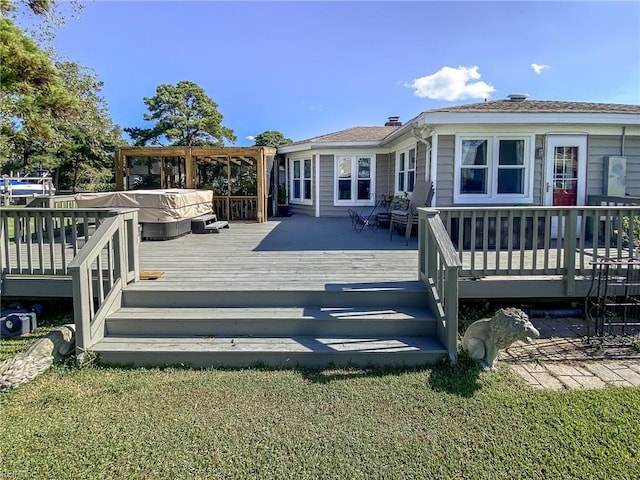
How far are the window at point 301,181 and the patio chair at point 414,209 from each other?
551cm

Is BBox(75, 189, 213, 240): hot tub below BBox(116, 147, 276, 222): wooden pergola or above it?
below

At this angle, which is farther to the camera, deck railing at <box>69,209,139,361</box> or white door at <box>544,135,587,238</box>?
white door at <box>544,135,587,238</box>

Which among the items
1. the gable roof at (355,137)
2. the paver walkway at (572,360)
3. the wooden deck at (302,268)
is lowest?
the paver walkway at (572,360)

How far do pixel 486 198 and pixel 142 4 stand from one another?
8.59 metres

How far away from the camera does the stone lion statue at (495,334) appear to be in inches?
126

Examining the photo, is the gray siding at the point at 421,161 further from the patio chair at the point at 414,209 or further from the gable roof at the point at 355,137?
the gable roof at the point at 355,137

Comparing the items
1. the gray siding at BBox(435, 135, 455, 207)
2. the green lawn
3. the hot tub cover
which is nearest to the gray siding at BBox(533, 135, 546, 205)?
the gray siding at BBox(435, 135, 455, 207)

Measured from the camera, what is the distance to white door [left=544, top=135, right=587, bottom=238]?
301 inches

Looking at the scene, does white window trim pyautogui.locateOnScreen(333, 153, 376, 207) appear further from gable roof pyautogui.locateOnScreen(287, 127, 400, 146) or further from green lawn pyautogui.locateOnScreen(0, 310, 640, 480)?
green lawn pyautogui.locateOnScreen(0, 310, 640, 480)

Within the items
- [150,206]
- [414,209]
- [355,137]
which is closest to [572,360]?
[414,209]

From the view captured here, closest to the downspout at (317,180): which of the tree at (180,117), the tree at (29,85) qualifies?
the tree at (29,85)

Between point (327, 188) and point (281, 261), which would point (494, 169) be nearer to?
point (281, 261)

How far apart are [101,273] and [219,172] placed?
11.4 meters

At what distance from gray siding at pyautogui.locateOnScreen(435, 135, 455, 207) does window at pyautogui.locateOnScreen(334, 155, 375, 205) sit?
4857 mm
